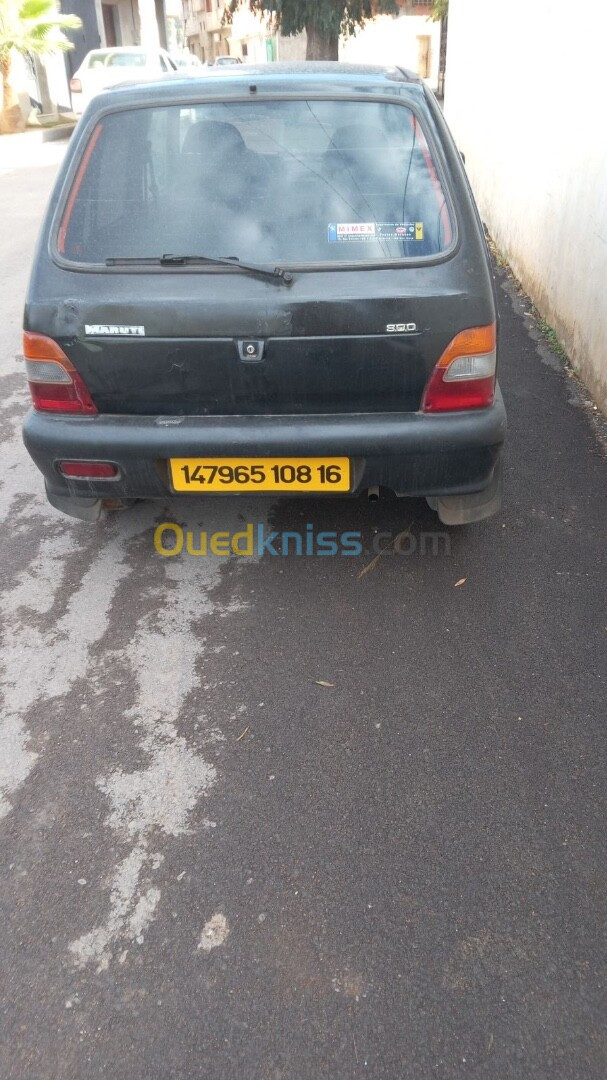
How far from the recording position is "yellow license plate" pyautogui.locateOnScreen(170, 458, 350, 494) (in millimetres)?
3029

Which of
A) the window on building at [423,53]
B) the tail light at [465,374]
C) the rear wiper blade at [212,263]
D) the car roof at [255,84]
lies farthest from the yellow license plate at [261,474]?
the window on building at [423,53]

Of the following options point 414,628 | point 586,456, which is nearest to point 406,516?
point 414,628

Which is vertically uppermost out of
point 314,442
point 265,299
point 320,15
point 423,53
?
point 265,299

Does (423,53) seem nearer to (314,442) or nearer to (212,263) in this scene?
(212,263)

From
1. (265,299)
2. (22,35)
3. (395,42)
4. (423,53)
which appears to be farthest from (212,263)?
(423,53)

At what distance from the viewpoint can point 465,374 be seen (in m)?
2.92

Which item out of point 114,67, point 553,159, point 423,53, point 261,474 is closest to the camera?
point 261,474

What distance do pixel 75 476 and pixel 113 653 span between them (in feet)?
2.20

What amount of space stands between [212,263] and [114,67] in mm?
21133

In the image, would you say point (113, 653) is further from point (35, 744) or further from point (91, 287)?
point (91, 287)

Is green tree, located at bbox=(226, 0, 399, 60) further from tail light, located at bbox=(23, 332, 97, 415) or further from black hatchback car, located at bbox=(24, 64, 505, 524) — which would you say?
tail light, located at bbox=(23, 332, 97, 415)

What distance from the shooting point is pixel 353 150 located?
298cm

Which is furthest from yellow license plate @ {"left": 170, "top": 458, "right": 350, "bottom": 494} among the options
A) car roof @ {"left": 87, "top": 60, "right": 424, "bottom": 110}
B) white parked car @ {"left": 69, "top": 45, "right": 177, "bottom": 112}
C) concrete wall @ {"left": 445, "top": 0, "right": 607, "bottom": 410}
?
white parked car @ {"left": 69, "top": 45, "right": 177, "bottom": 112}

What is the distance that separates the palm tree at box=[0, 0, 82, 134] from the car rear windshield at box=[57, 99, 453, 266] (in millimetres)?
19930
